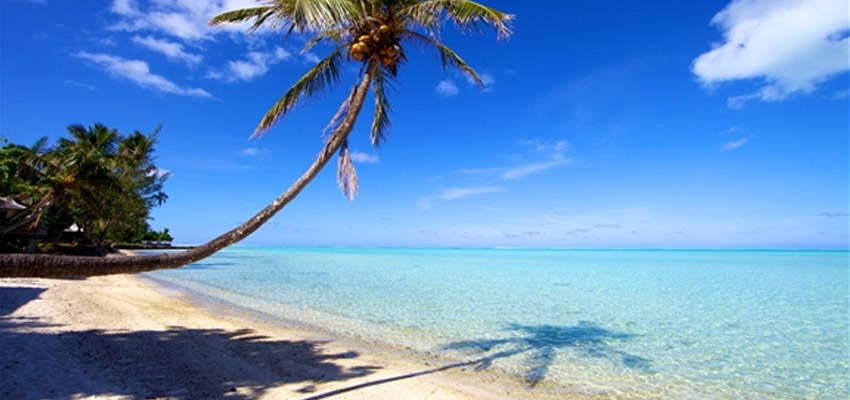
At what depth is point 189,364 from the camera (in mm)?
5441

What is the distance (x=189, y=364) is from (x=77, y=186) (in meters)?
11.8

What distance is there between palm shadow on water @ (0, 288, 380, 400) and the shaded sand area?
0.01m

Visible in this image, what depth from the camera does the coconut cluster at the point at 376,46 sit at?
5.46m

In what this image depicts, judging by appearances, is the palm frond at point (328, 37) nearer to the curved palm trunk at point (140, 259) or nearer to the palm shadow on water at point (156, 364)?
the curved palm trunk at point (140, 259)

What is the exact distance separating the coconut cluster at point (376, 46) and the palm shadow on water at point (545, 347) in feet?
15.9

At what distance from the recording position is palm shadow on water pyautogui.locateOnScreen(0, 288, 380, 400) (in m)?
4.39

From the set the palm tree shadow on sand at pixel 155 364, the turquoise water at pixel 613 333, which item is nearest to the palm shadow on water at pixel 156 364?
the palm tree shadow on sand at pixel 155 364

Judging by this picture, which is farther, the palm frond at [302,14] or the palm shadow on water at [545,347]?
the palm shadow on water at [545,347]

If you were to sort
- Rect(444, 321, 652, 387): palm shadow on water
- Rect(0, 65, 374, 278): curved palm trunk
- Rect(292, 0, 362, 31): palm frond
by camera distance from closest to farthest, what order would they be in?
Rect(0, 65, 374, 278): curved palm trunk → Rect(292, 0, 362, 31): palm frond → Rect(444, 321, 652, 387): palm shadow on water

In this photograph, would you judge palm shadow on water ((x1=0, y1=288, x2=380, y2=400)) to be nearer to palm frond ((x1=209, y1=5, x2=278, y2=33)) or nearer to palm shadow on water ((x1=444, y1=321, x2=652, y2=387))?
palm shadow on water ((x1=444, y1=321, x2=652, y2=387))

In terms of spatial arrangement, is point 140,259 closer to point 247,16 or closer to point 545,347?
point 247,16

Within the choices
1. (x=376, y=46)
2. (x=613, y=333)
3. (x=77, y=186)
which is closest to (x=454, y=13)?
(x=376, y=46)

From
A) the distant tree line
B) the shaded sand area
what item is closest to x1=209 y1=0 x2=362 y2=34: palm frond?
the shaded sand area

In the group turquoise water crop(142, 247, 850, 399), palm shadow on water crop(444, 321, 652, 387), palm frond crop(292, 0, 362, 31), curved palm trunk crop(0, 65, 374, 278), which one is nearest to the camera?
curved palm trunk crop(0, 65, 374, 278)
